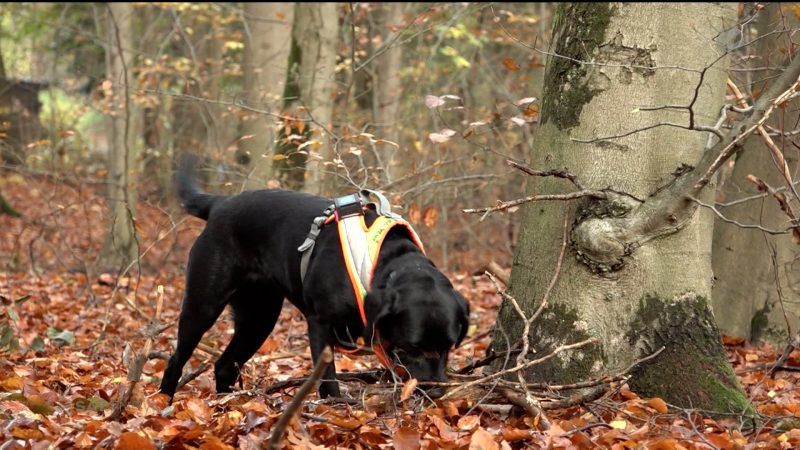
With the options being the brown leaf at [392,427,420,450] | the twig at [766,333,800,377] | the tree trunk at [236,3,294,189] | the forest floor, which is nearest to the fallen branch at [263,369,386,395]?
the forest floor

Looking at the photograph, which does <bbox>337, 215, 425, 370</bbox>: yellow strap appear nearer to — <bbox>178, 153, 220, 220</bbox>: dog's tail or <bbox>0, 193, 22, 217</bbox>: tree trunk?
<bbox>178, 153, 220, 220</bbox>: dog's tail

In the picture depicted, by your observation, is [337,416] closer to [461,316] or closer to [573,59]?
[461,316]

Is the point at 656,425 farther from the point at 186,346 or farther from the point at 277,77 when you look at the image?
the point at 277,77

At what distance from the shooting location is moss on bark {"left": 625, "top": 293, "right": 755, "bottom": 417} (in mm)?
4359

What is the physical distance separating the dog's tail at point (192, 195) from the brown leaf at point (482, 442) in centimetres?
288

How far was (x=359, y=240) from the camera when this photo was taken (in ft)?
15.4

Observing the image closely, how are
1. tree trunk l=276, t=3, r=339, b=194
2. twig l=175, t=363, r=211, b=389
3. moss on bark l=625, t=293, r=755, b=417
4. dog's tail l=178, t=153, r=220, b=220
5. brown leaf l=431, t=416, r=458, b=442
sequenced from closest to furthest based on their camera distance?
brown leaf l=431, t=416, r=458, b=442
moss on bark l=625, t=293, r=755, b=417
twig l=175, t=363, r=211, b=389
dog's tail l=178, t=153, r=220, b=220
tree trunk l=276, t=3, r=339, b=194

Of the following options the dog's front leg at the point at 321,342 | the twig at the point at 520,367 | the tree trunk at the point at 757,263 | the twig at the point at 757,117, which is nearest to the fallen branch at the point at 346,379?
the dog's front leg at the point at 321,342

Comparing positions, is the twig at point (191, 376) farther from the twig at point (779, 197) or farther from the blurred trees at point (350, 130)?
the twig at point (779, 197)

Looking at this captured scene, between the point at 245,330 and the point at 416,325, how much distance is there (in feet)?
5.94

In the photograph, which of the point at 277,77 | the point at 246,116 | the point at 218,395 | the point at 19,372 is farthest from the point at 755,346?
the point at 277,77

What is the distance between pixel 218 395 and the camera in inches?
202

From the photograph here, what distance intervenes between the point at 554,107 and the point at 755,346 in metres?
3.02

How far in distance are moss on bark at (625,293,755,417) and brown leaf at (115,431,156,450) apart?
93.8 inches
